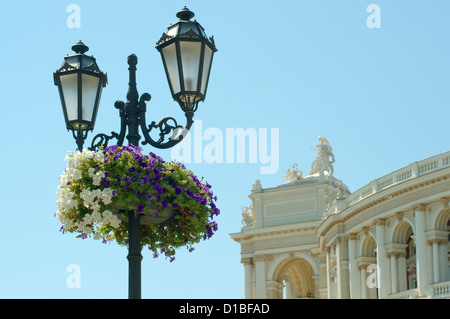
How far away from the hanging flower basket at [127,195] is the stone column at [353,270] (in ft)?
152

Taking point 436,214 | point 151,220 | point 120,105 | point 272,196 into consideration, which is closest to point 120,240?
point 151,220

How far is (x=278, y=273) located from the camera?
83500mm

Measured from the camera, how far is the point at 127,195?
14.7 meters

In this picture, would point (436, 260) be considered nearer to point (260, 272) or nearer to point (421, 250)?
point (421, 250)

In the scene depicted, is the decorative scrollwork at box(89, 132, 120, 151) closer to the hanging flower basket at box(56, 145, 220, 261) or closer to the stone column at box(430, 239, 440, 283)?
the hanging flower basket at box(56, 145, 220, 261)

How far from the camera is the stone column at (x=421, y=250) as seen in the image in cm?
5412

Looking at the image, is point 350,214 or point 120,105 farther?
point 350,214

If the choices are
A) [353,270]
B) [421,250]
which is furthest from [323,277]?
[421,250]

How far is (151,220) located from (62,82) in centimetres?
251

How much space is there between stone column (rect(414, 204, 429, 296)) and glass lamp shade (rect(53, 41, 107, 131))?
4058cm

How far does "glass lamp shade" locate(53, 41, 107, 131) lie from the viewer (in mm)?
15688

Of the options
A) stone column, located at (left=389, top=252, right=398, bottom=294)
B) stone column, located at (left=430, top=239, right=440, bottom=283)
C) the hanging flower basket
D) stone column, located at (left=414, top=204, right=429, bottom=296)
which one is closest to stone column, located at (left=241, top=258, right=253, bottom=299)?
stone column, located at (left=389, top=252, right=398, bottom=294)

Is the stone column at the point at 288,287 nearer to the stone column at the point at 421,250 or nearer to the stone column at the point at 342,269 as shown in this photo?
the stone column at the point at 342,269
